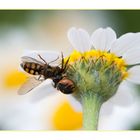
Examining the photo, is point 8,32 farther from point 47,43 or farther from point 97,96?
point 97,96

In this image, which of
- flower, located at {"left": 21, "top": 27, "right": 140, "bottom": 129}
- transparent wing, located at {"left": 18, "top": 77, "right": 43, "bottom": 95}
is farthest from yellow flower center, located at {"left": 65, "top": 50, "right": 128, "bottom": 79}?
transparent wing, located at {"left": 18, "top": 77, "right": 43, "bottom": 95}

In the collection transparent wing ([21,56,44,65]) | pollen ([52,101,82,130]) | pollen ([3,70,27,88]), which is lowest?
pollen ([52,101,82,130])

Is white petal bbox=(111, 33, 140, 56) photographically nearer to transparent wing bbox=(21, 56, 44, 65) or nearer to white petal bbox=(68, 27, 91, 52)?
white petal bbox=(68, 27, 91, 52)

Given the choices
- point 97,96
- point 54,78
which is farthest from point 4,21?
point 97,96

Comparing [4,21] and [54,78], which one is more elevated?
[4,21]

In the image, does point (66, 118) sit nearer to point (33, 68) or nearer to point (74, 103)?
point (74, 103)

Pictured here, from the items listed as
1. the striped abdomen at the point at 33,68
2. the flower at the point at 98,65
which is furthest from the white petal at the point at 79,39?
the striped abdomen at the point at 33,68

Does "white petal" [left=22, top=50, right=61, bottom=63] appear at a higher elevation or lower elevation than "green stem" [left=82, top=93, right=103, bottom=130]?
higher
